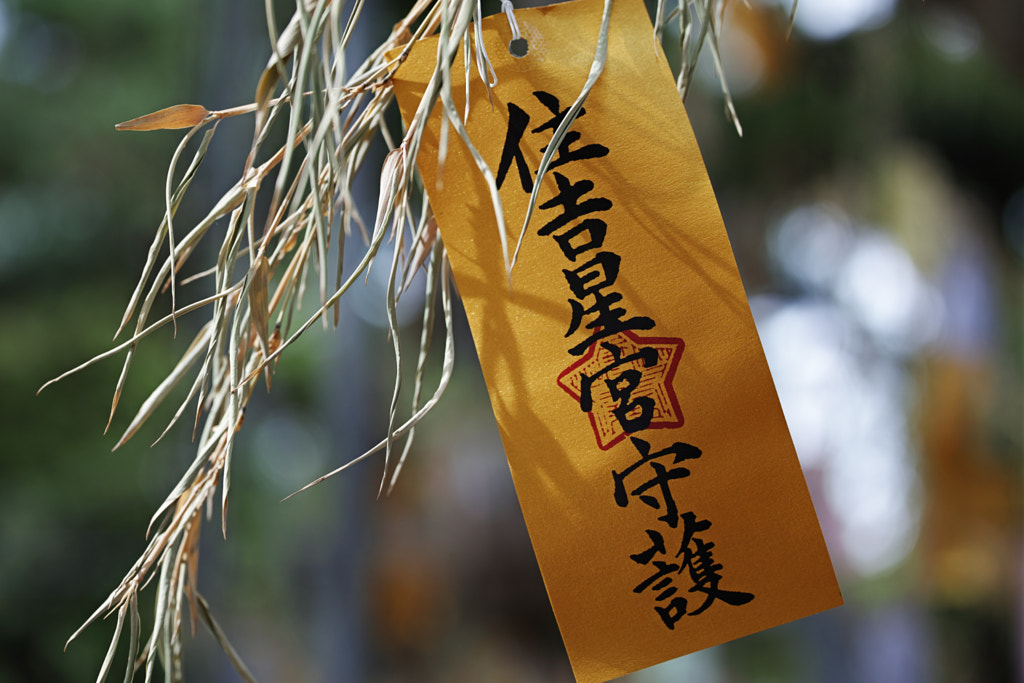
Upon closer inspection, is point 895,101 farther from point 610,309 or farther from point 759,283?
point 610,309

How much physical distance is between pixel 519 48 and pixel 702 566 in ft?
0.55

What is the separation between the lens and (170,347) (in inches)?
156

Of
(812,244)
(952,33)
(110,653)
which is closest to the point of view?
(110,653)

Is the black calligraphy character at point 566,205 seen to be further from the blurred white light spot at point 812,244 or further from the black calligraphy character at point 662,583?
the blurred white light spot at point 812,244

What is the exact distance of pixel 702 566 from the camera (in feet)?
0.74

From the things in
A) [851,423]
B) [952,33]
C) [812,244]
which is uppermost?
[952,33]

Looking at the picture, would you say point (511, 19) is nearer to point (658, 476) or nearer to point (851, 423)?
point (658, 476)

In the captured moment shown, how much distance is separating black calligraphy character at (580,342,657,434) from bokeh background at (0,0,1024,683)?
49.5 inches

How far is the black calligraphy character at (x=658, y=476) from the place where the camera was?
224 mm

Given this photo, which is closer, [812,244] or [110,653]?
[110,653]

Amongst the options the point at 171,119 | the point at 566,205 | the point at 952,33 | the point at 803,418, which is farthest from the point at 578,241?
the point at 803,418

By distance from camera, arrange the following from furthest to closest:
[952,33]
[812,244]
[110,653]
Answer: [812,244], [952,33], [110,653]

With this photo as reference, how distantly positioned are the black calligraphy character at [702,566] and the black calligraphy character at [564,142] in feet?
0.37

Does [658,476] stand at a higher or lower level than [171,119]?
lower
